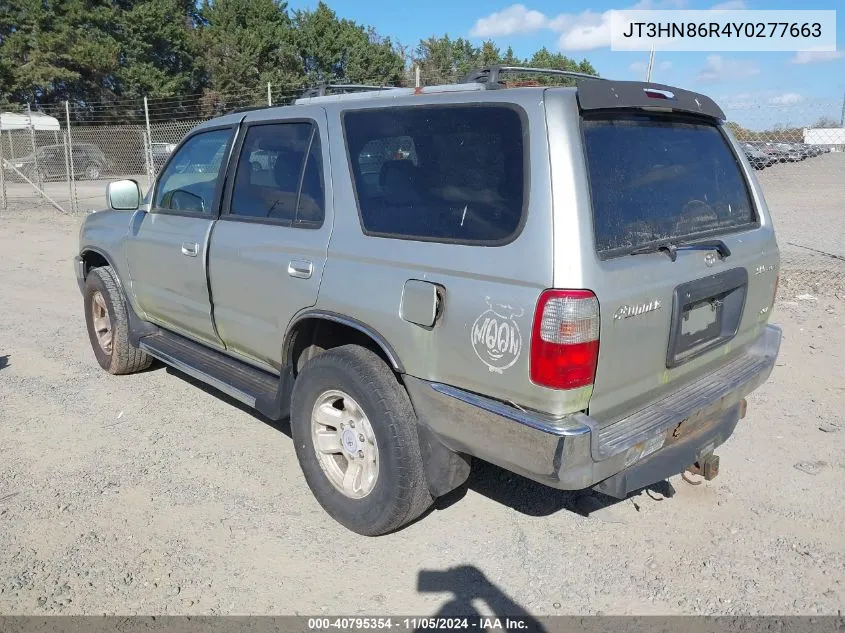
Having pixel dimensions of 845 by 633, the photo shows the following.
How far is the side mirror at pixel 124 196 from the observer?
483 centimetres

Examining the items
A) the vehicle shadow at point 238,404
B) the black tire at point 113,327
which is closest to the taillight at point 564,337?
the vehicle shadow at point 238,404

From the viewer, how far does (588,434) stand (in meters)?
2.51

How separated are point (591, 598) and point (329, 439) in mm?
1367

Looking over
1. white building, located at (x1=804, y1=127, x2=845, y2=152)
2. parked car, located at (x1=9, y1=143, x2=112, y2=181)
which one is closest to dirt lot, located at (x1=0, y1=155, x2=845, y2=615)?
white building, located at (x1=804, y1=127, x2=845, y2=152)

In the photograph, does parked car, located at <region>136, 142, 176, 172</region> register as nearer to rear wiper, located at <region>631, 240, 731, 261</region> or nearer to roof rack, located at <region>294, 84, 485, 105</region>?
roof rack, located at <region>294, 84, 485, 105</region>

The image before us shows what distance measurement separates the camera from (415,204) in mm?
2936

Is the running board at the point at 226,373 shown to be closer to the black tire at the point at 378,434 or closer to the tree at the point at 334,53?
the black tire at the point at 378,434

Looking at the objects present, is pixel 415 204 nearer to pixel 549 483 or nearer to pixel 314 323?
pixel 314 323

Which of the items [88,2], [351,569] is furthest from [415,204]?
[88,2]

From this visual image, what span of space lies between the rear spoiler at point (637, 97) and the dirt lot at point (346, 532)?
76.1 inches

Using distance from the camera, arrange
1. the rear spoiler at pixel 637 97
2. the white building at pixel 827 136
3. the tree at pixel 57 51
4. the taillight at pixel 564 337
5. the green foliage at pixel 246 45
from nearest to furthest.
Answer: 1. the taillight at pixel 564 337
2. the rear spoiler at pixel 637 97
3. the white building at pixel 827 136
4. the tree at pixel 57 51
5. the green foliage at pixel 246 45

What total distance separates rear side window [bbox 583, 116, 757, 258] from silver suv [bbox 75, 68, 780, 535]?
11mm

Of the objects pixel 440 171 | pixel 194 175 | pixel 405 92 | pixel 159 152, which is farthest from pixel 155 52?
pixel 440 171

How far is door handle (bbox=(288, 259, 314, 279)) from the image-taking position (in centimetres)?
329
